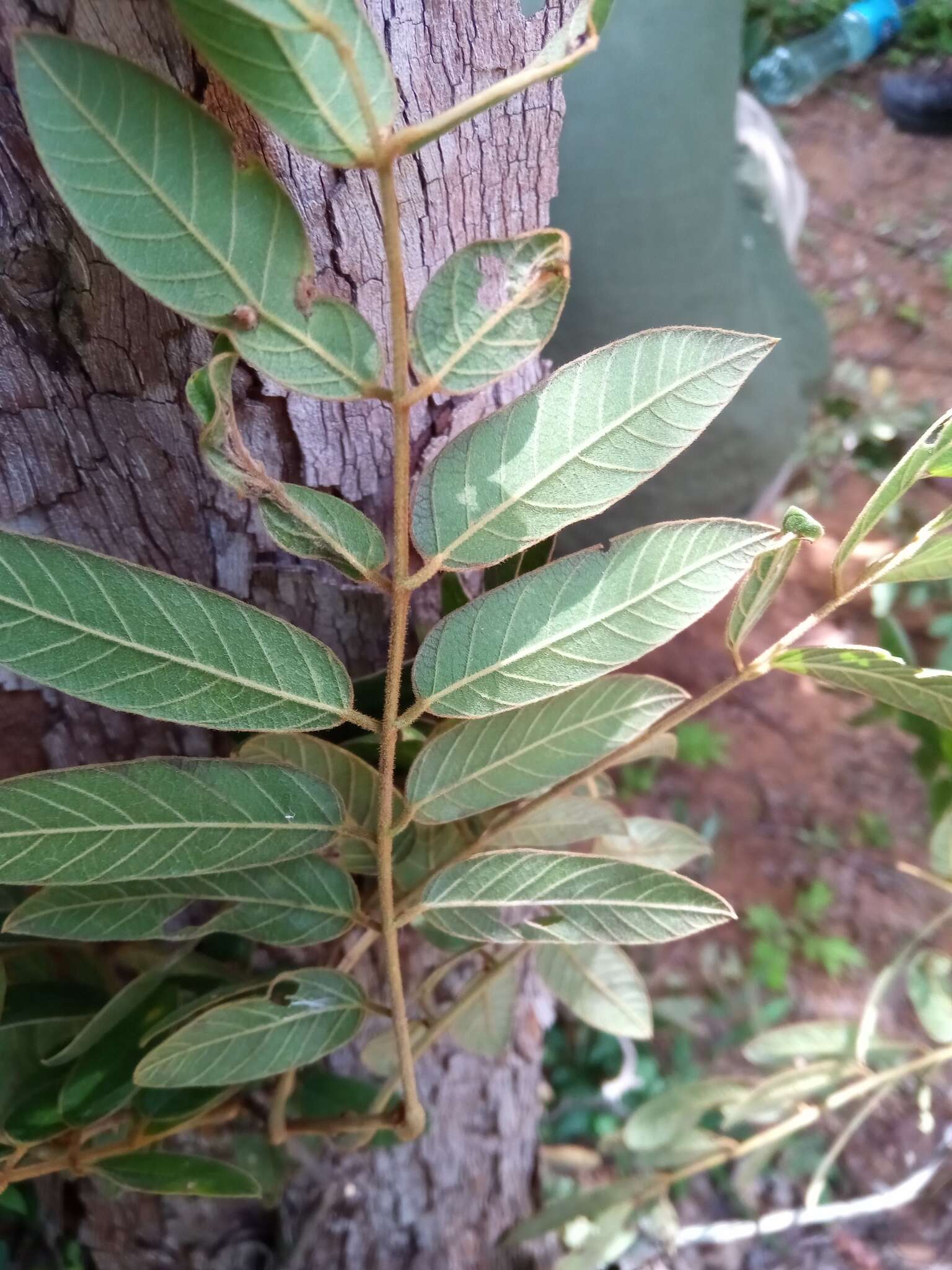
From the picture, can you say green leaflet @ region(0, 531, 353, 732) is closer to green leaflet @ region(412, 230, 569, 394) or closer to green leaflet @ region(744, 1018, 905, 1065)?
green leaflet @ region(412, 230, 569, 394)

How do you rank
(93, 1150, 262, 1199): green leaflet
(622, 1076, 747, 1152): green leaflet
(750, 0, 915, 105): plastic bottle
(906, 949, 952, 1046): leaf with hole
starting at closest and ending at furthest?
(93, 1150, 262, 1199): green leaflet < (906, 949, 952, 1046): leaf with hole < (622, 1076, 747, 1152): green leaflet < (750, 0, 915, 105): plastic bottle

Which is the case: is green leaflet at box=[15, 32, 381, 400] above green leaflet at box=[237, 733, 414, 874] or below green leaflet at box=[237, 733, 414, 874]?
above

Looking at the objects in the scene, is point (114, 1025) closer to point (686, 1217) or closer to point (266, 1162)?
point (266, 1162)

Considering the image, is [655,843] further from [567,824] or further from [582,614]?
[582,614]

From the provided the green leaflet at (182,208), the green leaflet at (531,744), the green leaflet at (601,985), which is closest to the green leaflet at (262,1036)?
the green leaflet at (531,744)

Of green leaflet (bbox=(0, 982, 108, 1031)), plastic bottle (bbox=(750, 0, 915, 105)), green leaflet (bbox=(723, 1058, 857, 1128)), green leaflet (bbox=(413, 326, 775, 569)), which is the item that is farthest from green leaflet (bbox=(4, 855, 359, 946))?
plastic bottle (bbox=(750, 0, 915, 105))

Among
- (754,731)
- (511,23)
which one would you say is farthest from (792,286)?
(511,23)

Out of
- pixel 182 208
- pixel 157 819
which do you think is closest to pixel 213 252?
pixel 182 208
